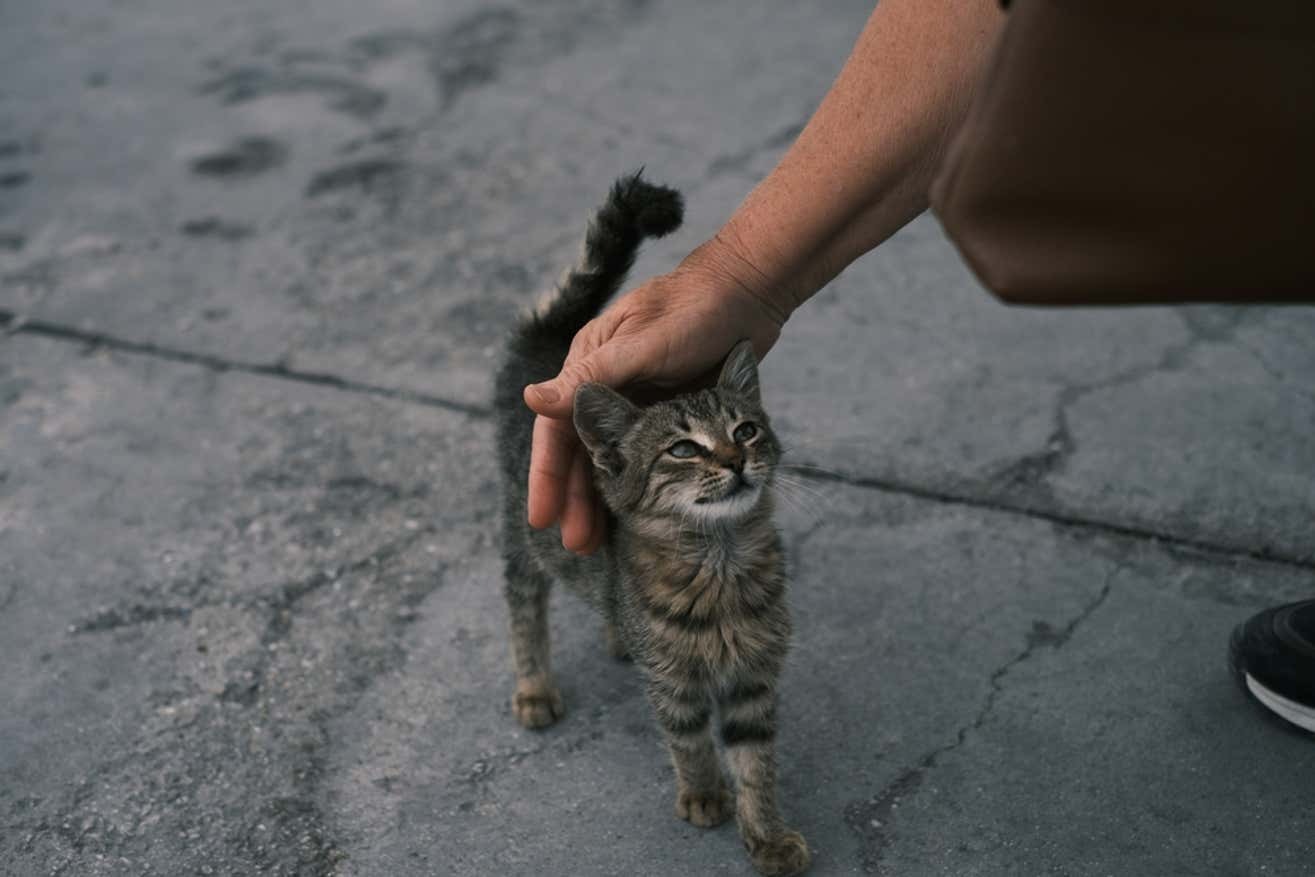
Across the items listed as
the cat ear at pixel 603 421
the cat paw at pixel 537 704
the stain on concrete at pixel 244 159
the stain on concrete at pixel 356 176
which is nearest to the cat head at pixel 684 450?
the cat ear at pixel 603 421

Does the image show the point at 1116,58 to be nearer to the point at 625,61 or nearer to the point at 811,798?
the point at 811,798

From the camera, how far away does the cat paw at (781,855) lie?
213 centimetres

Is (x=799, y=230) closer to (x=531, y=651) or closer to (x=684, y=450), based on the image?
(x=684, y=450)

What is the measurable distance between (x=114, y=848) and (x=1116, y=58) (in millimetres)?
1939

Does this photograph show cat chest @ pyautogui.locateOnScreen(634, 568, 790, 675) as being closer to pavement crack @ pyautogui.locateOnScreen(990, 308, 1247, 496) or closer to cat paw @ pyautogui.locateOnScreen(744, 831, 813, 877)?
cat paw @ pyautogui.locateOnScreen(744, 831, 813, 877)

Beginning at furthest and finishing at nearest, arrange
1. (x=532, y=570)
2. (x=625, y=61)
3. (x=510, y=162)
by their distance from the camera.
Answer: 1. (x=625, y=61)
2. (x=510, y=162)
3. (x=532, y=570)

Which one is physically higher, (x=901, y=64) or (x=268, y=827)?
(x=901, y=64)

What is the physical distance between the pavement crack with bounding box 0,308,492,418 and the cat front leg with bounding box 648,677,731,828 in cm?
132

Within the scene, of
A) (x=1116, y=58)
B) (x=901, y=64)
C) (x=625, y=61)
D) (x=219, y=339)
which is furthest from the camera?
(x=625, y=61)

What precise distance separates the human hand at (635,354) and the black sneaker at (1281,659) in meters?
1.02

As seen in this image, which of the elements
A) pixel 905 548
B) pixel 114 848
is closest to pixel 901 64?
pixel 905 548

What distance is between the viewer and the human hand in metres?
2.22

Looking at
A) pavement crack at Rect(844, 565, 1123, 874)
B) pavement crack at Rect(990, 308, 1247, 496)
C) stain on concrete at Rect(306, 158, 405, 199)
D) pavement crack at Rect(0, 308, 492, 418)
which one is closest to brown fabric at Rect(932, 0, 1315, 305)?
pavement crack at Rect(844, 565, 1123, 874)

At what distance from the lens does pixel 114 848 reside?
7.33 feet
